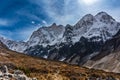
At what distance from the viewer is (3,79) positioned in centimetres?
15950

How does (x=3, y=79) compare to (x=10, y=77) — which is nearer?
(x=3, y=79)

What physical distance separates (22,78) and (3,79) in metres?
11.7

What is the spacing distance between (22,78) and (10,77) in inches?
221

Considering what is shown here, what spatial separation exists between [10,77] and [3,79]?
427 inches

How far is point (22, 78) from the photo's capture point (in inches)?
6649

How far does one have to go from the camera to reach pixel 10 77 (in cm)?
17025
